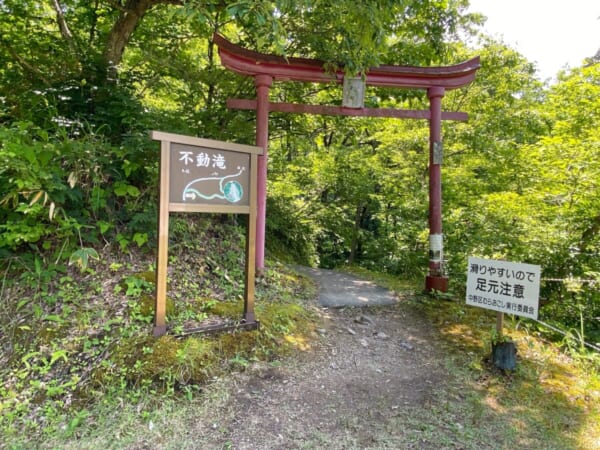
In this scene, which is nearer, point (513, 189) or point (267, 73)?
point (267, 73)

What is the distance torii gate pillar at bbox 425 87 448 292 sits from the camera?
468 centimetres

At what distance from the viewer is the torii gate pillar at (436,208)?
15.4 feet

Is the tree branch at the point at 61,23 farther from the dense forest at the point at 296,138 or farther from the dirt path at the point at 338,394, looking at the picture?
the dirt path at the point at 338,394

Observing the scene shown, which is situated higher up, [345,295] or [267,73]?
[267,73]

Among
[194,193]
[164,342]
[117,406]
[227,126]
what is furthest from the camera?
[227,126]

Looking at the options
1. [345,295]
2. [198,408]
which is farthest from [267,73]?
[198,408]

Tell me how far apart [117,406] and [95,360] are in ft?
1.48

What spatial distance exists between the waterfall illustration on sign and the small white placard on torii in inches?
87.2

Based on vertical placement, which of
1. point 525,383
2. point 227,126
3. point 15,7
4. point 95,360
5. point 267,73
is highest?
point 15,7

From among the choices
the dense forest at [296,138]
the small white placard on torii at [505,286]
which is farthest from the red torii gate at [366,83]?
the small white placard on torii at [505,286]

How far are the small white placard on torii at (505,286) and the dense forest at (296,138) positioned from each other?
3.62 ft

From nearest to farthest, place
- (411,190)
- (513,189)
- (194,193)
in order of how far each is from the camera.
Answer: (194,193) < (513,189) < (411,190)

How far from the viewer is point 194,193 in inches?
110

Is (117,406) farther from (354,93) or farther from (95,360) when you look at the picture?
(354,93)
